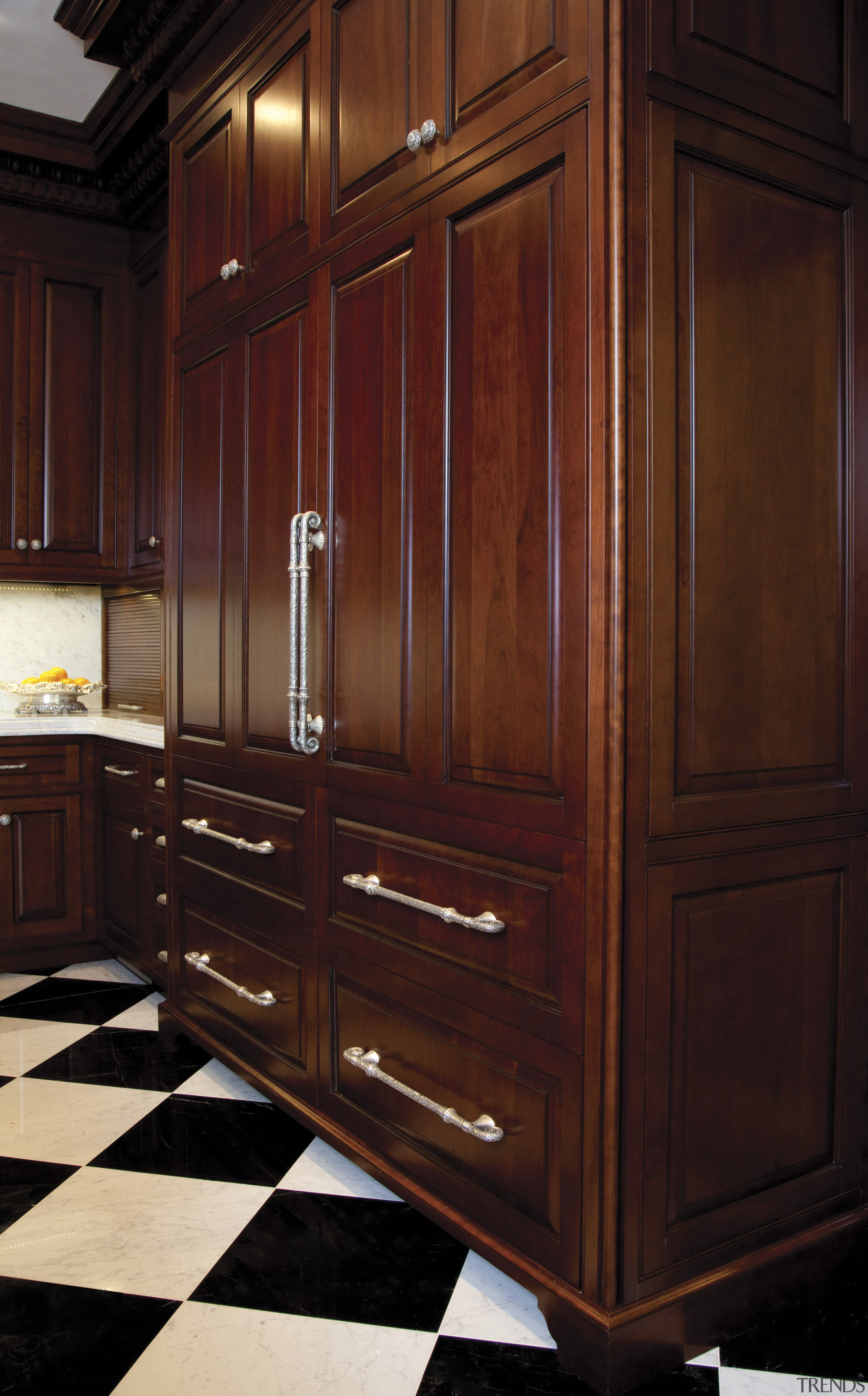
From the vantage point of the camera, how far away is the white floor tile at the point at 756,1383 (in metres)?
1.29

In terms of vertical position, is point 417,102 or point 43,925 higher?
point 417,102

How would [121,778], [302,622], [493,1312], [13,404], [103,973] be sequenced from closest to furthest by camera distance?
[493,1312]
[302,622]
[121,778]
[103,973]
[13,404]

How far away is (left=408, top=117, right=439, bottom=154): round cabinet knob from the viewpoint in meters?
1.54

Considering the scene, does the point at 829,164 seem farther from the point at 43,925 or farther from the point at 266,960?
the point at 43,925

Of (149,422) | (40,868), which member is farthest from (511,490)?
(40,868)

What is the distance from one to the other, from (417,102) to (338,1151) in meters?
1.93

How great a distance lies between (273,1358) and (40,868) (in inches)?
87.7

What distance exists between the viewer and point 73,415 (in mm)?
3523

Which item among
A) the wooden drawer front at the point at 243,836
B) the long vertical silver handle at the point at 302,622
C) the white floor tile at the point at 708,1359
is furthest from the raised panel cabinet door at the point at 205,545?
the white floor tile at the point at 708,1359

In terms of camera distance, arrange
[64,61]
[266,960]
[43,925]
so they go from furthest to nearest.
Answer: [43,925], [64,61], [266,960]

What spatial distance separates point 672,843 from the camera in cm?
130

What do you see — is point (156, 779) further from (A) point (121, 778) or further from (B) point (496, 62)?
(B) point (496, 62)

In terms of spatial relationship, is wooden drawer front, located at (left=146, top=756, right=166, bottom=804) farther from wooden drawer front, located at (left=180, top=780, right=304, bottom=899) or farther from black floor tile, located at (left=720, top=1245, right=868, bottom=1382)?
black floor tile, located at (left=720, top=1245, right=868, bottom=1382)

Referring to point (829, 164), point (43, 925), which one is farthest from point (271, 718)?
point (43, 925)
